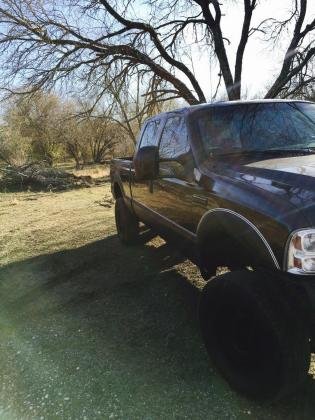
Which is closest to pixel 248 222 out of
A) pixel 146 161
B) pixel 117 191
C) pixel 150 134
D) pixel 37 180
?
pixel 146 161

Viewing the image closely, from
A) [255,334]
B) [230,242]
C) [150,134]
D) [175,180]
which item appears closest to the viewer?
[255,334]

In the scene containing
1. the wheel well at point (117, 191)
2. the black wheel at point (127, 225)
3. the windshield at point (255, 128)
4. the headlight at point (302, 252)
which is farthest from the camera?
the wheel well at point (117, 191)

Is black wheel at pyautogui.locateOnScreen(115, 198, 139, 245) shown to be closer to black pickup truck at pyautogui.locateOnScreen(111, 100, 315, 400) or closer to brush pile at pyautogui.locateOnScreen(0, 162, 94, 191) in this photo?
black pickup truck at pyautogui.locateOnScreen(111, 100, 315, 400)

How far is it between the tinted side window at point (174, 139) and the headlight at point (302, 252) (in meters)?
1.57

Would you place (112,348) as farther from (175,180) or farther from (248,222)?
(248,222)

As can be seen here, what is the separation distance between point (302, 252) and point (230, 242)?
80 centimetres

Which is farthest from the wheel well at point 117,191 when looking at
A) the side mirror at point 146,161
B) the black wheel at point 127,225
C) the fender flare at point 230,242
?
the fender flare at point 230,242

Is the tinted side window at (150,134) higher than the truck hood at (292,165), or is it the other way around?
the tinted side window at (150,134)

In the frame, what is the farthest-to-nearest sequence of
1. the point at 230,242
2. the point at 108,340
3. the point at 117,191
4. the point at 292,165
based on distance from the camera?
the point at 117,191 → the point at 108,340 → the point at 230,242 → the point at 292,165

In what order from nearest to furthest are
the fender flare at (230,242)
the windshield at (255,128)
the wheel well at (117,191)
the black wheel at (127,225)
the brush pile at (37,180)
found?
the fender flare at (230,242) < the windshield at (255,128) < the black wheel at (127,225) < the wheel well at (117,191) < the brush pile at (37,180)

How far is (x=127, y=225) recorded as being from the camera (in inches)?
240

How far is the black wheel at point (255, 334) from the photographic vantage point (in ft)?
7.32

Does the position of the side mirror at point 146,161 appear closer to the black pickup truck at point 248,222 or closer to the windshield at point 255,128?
the black pickup truck at point 248,222

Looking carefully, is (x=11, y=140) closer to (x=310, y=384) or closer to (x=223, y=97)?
(x=223, y=97)
